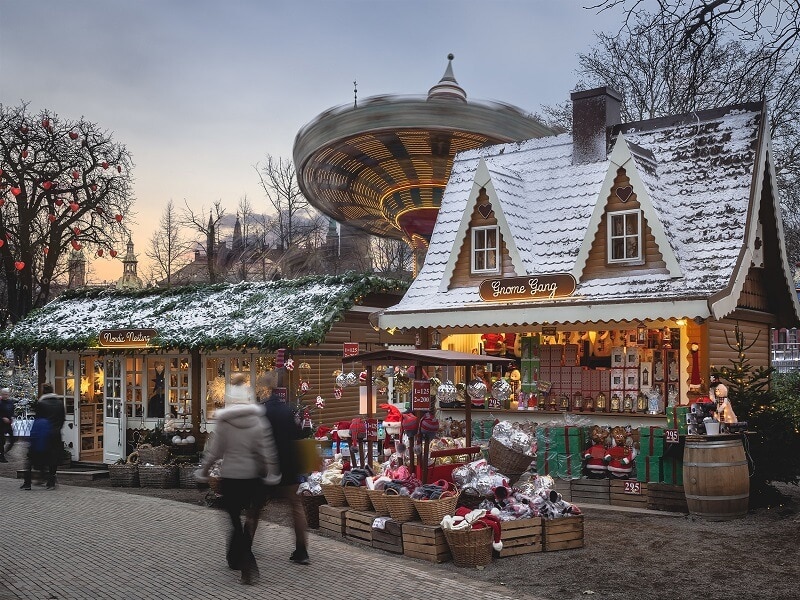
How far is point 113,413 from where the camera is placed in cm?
1975

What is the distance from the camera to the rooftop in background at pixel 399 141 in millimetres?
19062

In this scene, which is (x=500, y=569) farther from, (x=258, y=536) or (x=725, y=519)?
(x=725, y=519)

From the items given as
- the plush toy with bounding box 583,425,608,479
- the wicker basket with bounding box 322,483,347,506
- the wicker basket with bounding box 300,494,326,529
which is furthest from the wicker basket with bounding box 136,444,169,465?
the plush toy with bounding box 583,425,608,479

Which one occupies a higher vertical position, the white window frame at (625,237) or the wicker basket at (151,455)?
the white window frame at (625,237)

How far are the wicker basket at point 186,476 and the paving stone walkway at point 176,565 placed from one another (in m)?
3.91

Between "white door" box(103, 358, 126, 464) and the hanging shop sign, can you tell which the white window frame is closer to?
the hanging shop sign

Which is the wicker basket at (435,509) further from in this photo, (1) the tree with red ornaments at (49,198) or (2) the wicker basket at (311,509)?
(1) the tree with red ornaments at (49,198)

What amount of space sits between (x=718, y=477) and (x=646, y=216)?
5.09 m

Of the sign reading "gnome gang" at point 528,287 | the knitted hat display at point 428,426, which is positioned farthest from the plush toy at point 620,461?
the knitted hat display at point 428,426

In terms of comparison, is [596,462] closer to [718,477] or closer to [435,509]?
[718,477]

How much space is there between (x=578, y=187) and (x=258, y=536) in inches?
383

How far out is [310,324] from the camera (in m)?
16.7

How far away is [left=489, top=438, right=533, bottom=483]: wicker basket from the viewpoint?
36.9 feet

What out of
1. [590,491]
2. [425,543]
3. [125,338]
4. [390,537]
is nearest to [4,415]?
[125,338]
